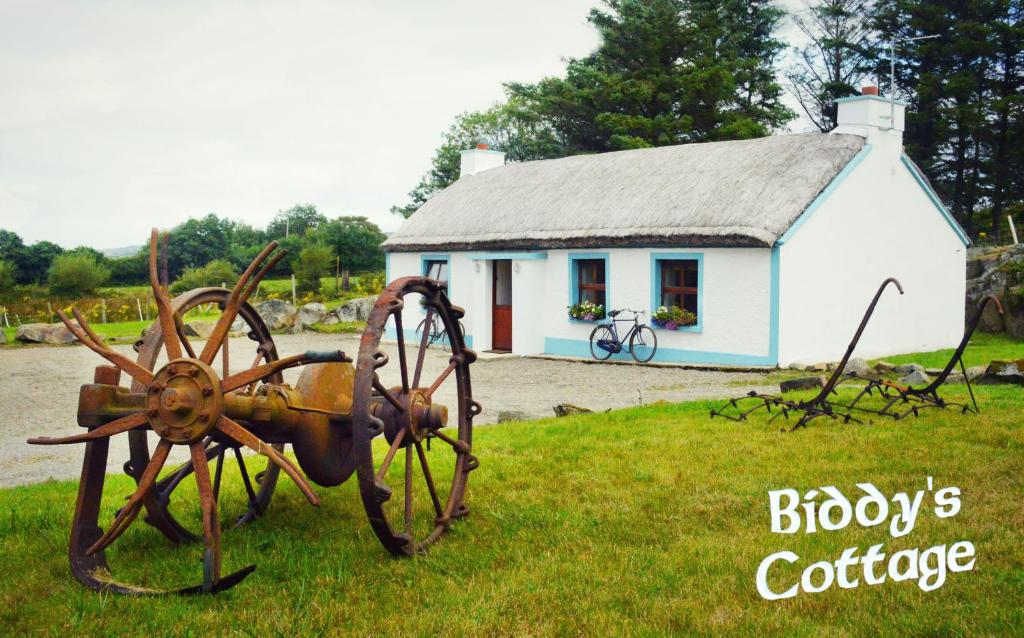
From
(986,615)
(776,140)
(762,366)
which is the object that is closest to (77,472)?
(986,615)

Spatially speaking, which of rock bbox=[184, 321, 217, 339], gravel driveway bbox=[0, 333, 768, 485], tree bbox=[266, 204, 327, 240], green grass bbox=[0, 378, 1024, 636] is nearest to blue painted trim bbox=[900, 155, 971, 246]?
gravel driveway bbox=[0, 333, 768, 485]

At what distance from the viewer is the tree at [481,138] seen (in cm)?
4334

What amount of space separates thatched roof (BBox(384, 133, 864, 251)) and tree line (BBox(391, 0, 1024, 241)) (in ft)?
36.3

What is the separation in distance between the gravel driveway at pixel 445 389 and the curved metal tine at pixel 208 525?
4.22 meters

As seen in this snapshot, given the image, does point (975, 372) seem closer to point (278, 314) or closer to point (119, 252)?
point (278, 314)

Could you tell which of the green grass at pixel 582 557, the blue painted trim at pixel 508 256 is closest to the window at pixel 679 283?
the blue painted trim at pixel 508 256

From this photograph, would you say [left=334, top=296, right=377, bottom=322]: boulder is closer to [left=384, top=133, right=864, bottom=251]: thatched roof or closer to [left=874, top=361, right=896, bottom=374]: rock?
[left=384, top=133, right=864, bottom=251]: thatched roof

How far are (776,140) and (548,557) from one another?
16120 millimetres

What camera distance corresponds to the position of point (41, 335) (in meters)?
23.6

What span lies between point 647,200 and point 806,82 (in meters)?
21.4

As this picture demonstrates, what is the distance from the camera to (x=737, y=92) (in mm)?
35906

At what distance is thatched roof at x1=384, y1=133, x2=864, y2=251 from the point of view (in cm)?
1654

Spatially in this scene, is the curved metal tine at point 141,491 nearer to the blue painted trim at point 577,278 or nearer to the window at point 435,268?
the blue painted trim at point 577,278

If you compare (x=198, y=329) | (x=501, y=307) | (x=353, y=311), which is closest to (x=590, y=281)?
(x=501, y=307)
